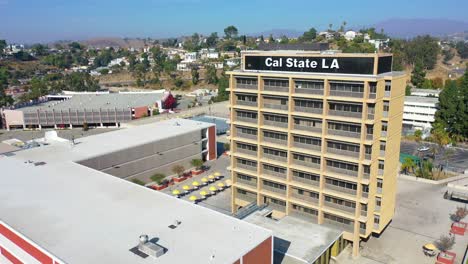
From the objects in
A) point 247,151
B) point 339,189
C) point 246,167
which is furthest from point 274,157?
point 339,189

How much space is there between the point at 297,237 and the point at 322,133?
10.6 meters

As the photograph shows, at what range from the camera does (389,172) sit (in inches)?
1582

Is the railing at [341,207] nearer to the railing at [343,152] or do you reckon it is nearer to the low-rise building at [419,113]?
the railing at [343,152]

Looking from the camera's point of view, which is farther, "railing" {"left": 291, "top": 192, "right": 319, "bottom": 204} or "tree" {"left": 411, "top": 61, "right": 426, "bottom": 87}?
"tree" {"left": 411, "top": 61, "right": 426, "bottom": 87}

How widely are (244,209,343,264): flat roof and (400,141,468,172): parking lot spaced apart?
3688 centimetres

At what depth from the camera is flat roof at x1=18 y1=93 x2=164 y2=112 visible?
103200mm

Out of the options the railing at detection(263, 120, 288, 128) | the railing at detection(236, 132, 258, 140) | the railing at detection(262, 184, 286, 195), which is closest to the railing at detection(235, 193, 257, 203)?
the railing at detection(262, 184, 286, 195)

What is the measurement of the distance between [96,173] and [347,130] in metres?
27.7

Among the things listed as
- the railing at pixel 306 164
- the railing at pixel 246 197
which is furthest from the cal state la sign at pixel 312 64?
the railing at pixel 246 197

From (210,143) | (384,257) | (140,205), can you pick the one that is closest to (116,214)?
(140,205)

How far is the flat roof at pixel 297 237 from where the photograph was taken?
3420cm

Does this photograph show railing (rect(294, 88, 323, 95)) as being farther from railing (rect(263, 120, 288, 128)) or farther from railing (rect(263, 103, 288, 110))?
railing (rect(263, 120, 288, 128))

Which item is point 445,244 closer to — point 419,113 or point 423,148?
point 423,148

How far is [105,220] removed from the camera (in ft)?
104
